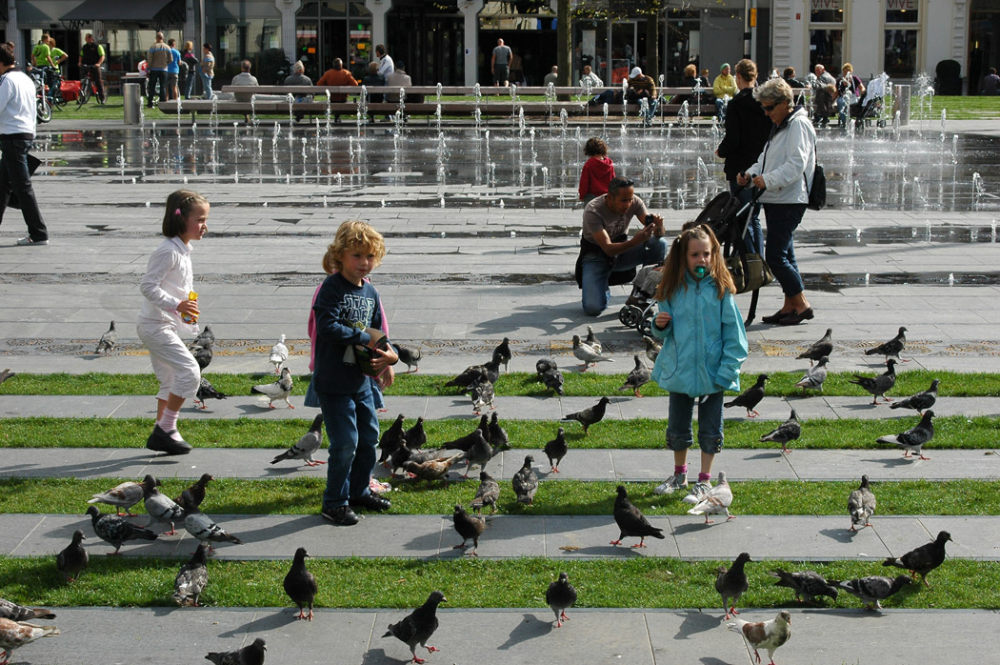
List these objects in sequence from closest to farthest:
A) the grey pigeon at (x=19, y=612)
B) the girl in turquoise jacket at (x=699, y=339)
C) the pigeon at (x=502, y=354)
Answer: the grey pigeon at (x=19, y=612) < the girl in turquoise jacket at (x=699, y=339) < the pigeon at (x=502, y=354)

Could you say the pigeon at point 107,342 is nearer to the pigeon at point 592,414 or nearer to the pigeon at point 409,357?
the pigeon at point 409,357

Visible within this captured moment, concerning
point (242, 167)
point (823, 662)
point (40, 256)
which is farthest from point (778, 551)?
point (242, 167)

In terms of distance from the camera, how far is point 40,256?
576 inches

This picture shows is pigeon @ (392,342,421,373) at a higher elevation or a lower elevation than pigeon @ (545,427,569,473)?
higher

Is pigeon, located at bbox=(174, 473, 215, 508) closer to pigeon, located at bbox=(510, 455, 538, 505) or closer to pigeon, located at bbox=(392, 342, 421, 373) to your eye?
pigeon, located at bbox=(510, 455, 538, 505)

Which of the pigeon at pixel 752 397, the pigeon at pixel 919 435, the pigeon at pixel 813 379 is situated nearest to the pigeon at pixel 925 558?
the pigeon at pixel 919 435

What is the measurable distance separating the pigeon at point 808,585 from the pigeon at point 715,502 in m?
0.98

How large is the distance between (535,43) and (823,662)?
48.0m

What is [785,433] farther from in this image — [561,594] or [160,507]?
[160,507]

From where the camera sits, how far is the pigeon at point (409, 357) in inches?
384

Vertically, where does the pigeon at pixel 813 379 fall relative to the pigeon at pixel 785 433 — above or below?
above

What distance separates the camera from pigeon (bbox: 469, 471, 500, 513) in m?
6.83

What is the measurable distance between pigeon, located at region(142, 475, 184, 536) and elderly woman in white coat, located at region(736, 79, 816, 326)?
6249 mm

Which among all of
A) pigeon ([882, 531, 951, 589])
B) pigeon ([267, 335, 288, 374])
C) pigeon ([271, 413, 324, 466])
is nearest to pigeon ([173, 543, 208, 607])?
pigeon ([271, 413, 324, 466])
